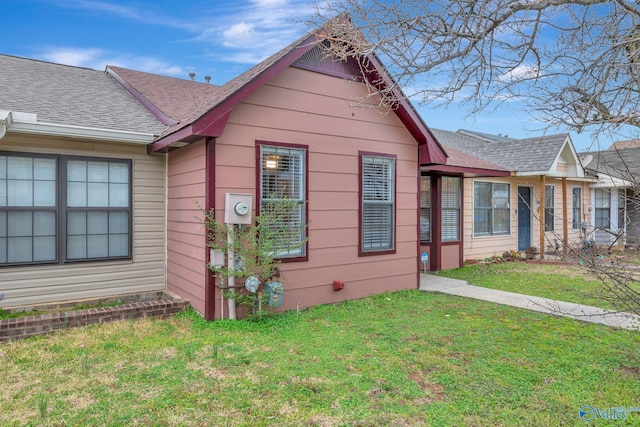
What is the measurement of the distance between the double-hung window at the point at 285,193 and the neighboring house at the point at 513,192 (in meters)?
4.60

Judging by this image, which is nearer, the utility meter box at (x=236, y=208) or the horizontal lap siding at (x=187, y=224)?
the utility meter box at (x=236, y=208)

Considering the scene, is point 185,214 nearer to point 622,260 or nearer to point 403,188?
point 403,188

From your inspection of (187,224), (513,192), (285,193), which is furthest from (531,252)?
(187,224)

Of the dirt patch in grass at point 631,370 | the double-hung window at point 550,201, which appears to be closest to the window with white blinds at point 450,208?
the double-hung window at point 550,201

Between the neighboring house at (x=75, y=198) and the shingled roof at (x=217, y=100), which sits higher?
the shingled roof at (x=217, y=100)

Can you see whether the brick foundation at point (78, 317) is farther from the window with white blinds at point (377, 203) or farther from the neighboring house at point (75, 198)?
the window with white blinds at point (377, 203)

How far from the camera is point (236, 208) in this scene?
16.0 ft

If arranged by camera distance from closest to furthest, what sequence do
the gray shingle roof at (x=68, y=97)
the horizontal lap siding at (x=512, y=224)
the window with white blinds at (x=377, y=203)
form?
the gray shingle roof at (x=68, y=97)
the window with white blinds at (x=377, y=203)
the horizontal lap siding at (x=512, y=224)

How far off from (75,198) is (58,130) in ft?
3.34

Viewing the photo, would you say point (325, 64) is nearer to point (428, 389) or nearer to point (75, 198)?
point (75, 198)

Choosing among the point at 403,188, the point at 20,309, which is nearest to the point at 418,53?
the point at 403,188

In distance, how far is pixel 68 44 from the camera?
12117 mm

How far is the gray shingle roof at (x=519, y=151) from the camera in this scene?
11.2 metres

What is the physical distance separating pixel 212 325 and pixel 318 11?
392 centimetres
